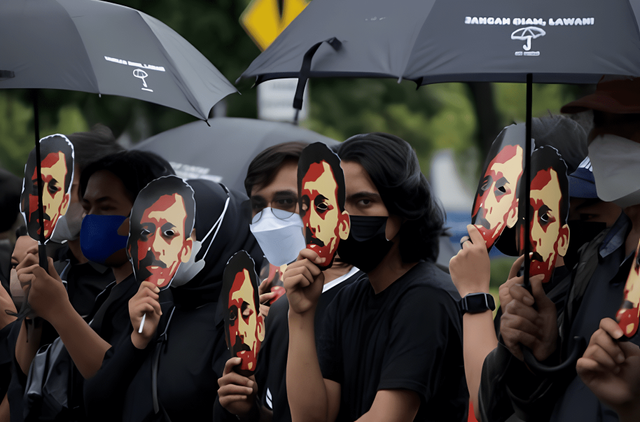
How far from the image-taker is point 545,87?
469 inches

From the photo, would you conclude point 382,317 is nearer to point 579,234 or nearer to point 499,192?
point 499,192

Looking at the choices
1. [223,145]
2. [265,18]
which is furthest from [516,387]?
[265,18]

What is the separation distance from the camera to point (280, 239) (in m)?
4.09

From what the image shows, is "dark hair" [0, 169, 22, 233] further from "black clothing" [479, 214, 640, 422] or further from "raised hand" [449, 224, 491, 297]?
"black clothing" [479, 214, 640, 422]

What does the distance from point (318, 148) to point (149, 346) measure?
1.37 m

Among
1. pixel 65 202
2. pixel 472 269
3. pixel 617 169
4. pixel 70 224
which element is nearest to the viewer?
pixel 617 169

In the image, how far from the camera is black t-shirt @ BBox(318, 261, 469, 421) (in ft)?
10.6

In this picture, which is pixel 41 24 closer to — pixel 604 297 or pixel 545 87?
pixel 604 297

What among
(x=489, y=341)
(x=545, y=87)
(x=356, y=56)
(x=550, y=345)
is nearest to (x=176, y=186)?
(x=356, y=56)

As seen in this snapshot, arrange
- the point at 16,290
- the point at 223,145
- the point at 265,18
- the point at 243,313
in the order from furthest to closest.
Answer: the point at 265,18, the point at 223,145, the point at 16,290, the point at 243,313

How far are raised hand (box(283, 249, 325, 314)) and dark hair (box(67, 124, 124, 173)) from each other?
6.62ft

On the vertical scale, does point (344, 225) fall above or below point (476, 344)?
above

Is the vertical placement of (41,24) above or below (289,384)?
above

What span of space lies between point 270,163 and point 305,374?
137 centimetres
